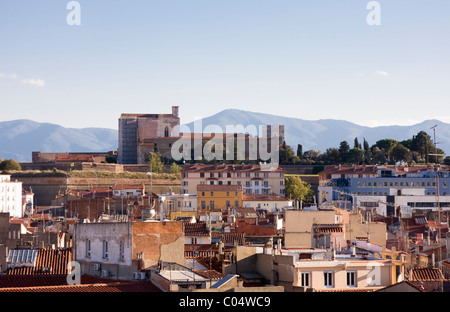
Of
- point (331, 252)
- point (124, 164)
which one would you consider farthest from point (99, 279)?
point (124, 164)

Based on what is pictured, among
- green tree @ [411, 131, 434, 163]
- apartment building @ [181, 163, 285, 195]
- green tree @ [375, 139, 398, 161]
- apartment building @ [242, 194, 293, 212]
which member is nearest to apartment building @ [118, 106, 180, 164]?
green tree @ [375, 139, 398, 161]

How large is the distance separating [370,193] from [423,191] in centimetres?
340

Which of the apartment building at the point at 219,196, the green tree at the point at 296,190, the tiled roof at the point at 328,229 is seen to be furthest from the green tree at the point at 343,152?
the tiled roof at the point at 328,229

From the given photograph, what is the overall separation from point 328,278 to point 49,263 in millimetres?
5921

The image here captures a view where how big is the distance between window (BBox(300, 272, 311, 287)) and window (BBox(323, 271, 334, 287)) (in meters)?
0.33

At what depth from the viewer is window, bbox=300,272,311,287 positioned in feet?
47.2

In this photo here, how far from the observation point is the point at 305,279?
14469 millimetres

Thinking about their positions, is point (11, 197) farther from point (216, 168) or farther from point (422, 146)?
point (422, 146)

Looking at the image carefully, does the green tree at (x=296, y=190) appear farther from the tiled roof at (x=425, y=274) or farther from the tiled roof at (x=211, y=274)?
the tiled roof at (x=211, y=274)

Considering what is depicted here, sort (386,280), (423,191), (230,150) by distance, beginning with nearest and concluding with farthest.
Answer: (386,280), (423,191), (230,150)

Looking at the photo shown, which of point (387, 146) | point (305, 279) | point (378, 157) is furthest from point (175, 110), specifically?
point (305, 279)

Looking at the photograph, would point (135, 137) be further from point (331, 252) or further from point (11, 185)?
point (331, 252)

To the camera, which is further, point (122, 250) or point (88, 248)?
point (88, 248)
